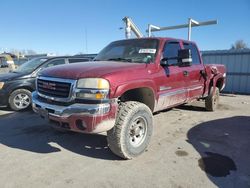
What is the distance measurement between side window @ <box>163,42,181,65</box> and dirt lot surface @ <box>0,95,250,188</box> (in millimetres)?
1524

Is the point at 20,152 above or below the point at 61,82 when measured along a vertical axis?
below

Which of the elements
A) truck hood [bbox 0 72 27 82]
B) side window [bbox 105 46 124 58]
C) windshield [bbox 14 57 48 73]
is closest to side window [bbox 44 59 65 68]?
windshield [bbox 14 57 48 73]

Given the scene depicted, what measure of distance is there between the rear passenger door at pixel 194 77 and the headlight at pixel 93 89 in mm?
2558

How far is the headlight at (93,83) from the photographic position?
3451 mm

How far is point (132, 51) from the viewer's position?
4.95 m

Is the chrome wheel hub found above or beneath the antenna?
beneath

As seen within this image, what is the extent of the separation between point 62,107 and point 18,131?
2.37 m

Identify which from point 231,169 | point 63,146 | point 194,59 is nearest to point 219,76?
point 194,59

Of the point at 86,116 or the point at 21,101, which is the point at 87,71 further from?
the point at 21,101

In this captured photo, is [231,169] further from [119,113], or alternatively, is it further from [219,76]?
[219,76]

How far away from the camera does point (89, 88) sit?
346 cm

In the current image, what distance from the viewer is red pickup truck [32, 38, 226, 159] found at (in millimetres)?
3467

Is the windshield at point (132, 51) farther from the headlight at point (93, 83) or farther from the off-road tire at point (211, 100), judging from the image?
the off-road tire at point (211, 100)

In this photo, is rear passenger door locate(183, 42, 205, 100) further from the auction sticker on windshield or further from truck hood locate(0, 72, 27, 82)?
truck hood locate(0, 72, 27, 82)
